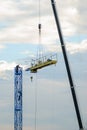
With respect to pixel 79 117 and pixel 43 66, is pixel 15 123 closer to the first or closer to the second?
pixel 43 66

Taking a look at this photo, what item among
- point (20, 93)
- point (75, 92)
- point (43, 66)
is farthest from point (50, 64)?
point (20, 93)

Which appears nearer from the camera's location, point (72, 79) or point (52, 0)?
point (72, 79)

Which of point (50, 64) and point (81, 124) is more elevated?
point (50, 64)

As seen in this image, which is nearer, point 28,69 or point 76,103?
point 76,103

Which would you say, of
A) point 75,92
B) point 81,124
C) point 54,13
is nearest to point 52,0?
point 54,13

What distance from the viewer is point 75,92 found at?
109188 mm

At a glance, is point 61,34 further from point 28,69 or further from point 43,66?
point 28,69

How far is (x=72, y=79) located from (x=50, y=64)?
10.4 metres

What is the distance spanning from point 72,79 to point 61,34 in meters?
12.1

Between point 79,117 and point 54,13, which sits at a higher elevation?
point 54,13

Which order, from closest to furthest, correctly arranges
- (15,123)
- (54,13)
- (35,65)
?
(54,13), (35,65), (15,123)

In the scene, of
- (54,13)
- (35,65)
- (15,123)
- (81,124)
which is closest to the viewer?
(81,124)

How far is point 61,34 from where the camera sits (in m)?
114

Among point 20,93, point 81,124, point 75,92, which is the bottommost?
point 81,124
